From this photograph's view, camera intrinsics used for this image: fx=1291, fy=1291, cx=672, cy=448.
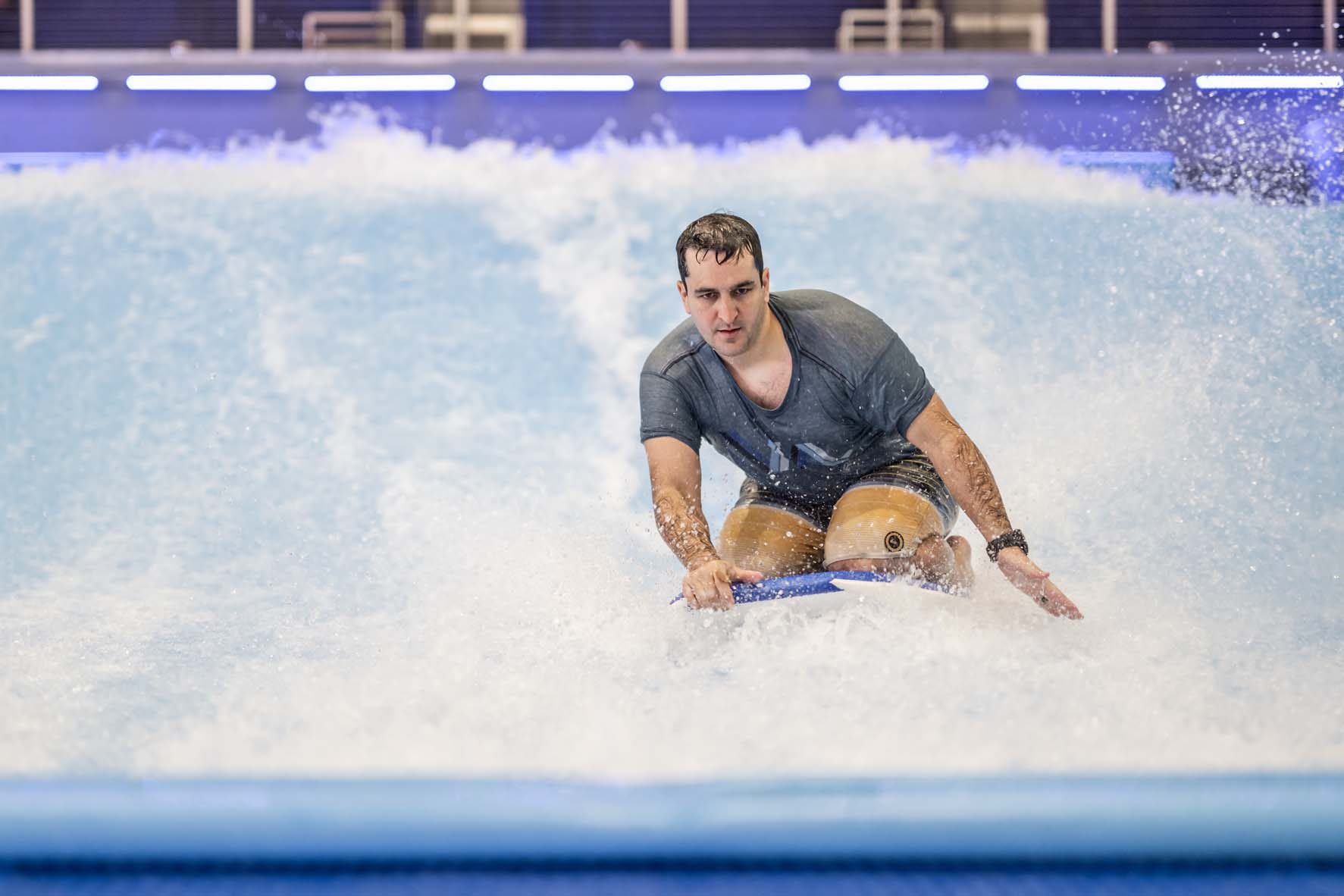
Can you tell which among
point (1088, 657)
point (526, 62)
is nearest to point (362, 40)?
point (526, 62)

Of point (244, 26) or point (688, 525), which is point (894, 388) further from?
point (244, 26)

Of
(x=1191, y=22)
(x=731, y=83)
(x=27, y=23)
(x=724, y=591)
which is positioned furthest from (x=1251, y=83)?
(x=27, y=23)

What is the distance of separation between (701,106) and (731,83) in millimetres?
144

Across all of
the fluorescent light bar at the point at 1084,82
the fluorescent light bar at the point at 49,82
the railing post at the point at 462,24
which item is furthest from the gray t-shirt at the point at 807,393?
the fluorescent light bar at the point at 49,82

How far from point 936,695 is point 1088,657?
1.19ft

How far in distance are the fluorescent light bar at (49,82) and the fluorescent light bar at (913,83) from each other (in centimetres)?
291

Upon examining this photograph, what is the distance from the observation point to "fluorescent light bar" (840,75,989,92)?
4.93m

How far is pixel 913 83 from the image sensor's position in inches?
195

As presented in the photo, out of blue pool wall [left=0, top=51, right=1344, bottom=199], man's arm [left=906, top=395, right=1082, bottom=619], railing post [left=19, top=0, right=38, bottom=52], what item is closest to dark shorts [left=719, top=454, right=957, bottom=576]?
man's arm [left=906, top=395, right=1082, bottom=619]

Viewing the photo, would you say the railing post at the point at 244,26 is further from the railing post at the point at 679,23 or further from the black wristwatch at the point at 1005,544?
the black wristwatch at the point at 1005,544

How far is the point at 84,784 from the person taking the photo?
1404mm

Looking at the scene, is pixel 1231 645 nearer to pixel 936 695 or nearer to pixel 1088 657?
pixel 1088 657

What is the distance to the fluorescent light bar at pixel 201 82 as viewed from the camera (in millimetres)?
4973

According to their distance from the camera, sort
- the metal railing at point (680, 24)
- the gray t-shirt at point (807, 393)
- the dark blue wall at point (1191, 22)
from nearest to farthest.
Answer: the gray t-shirt at point (807, 393)
the metal railing at point (680, 24)
the dark blue wall at point (1191, 22)
